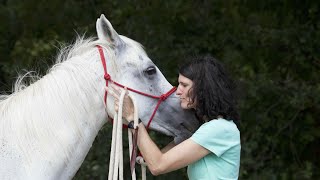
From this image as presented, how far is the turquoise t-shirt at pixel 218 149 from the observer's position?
277cm

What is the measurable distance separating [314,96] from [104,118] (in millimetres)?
3343

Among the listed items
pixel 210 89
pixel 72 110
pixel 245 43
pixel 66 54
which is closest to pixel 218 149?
pixel 210 89

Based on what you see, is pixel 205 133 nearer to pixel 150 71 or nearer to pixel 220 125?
pixel 220 125

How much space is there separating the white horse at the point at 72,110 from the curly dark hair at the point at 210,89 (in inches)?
10.2

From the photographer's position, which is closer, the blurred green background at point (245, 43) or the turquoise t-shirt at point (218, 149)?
the turquoise t-shirt at point (218, 149)

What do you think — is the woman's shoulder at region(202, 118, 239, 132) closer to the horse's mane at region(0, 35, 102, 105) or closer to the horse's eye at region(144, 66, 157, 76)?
the horse's eye at region(144, 66, 157, 76)

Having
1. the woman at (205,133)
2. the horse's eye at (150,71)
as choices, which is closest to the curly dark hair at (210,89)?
the woman at (205,133)

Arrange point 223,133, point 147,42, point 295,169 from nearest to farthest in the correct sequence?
point 223,133
point 147,42
point 295,169

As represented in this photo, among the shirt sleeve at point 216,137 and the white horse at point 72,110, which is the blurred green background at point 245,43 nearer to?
the white horse at point 72,110

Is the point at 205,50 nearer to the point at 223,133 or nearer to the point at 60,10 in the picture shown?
the point at 60,10

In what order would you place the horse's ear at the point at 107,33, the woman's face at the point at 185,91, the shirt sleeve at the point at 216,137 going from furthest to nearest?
1. the horse's ear at the point at 107,33
2. the woman's face at the point at 185,91
3. the shirt sleeve at the point at 216,137

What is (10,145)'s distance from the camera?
284 centimetres

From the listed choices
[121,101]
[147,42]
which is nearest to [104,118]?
[121,101]

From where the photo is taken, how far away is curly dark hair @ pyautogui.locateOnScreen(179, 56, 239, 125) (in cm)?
284
